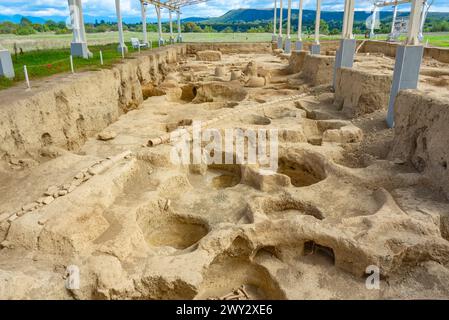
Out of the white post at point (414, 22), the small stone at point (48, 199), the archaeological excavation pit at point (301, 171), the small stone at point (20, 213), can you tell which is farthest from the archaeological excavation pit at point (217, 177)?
the white post at point (414, 22)

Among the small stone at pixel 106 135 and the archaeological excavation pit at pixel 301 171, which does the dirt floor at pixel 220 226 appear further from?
the small stone at pixel 106 135

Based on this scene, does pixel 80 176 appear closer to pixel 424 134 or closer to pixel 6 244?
pixel 6 244

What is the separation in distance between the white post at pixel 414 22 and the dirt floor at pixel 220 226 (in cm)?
228

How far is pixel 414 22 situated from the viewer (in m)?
7.95

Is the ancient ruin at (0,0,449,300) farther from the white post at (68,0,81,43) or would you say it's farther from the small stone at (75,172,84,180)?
the white post at (68,0,81,43)

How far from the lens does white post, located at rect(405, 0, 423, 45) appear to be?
309 inches

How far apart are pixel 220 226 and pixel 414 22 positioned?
6546 mm

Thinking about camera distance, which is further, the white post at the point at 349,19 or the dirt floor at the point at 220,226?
the white post at the point at 349,19

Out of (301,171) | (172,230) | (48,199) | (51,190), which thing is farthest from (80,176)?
(301,171)

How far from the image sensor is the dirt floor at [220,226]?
4.28m

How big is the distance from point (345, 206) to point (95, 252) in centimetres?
385

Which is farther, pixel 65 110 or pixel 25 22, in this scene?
pixel 25 22

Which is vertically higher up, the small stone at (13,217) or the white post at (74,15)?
the white post at (74,15)

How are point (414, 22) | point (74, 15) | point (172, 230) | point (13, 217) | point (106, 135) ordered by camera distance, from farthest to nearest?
point (74, 15) → point (106, 135) → point (414, 22) → point (172, 230) → point (13, 217)
